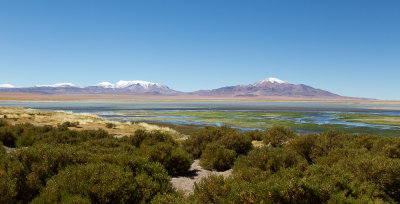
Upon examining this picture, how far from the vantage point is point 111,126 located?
2848cm

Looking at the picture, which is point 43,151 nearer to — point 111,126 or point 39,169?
point 39,169

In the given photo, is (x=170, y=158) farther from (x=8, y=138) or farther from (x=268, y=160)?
(x=8, y=138)

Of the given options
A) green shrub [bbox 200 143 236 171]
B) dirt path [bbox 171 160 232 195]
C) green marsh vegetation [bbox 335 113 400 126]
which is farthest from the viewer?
green marsh vegetation [bbox 335 113 400 126]

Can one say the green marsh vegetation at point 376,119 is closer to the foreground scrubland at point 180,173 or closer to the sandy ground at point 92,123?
the sandy ground at point 92,123

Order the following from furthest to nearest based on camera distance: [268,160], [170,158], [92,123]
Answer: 1. [92,123]
2. [170,158]
3. [268,160]

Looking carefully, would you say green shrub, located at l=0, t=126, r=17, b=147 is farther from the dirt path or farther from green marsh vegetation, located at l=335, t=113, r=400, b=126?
green marsh vegetation, located at l=335, t=113, r=400, b=126

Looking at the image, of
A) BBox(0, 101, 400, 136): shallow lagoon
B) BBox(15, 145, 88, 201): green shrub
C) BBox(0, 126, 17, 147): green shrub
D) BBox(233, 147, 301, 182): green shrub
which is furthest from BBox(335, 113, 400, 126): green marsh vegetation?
BBox(0, 126, 17, 147): green shrub

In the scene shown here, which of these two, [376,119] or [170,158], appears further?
[376,119]

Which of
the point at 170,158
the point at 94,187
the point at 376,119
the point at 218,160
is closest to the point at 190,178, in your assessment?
the point at 170,158

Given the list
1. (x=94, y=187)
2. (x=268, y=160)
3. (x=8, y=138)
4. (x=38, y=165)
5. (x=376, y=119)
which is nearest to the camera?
(x=94, y=187)

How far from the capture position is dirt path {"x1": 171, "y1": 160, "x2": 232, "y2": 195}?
873cm

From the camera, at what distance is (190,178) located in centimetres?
992

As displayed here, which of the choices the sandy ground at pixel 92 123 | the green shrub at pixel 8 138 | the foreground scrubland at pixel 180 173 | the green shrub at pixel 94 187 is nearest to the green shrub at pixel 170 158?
the foreground scrubland at pixel 180 173

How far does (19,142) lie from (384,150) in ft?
59.6
